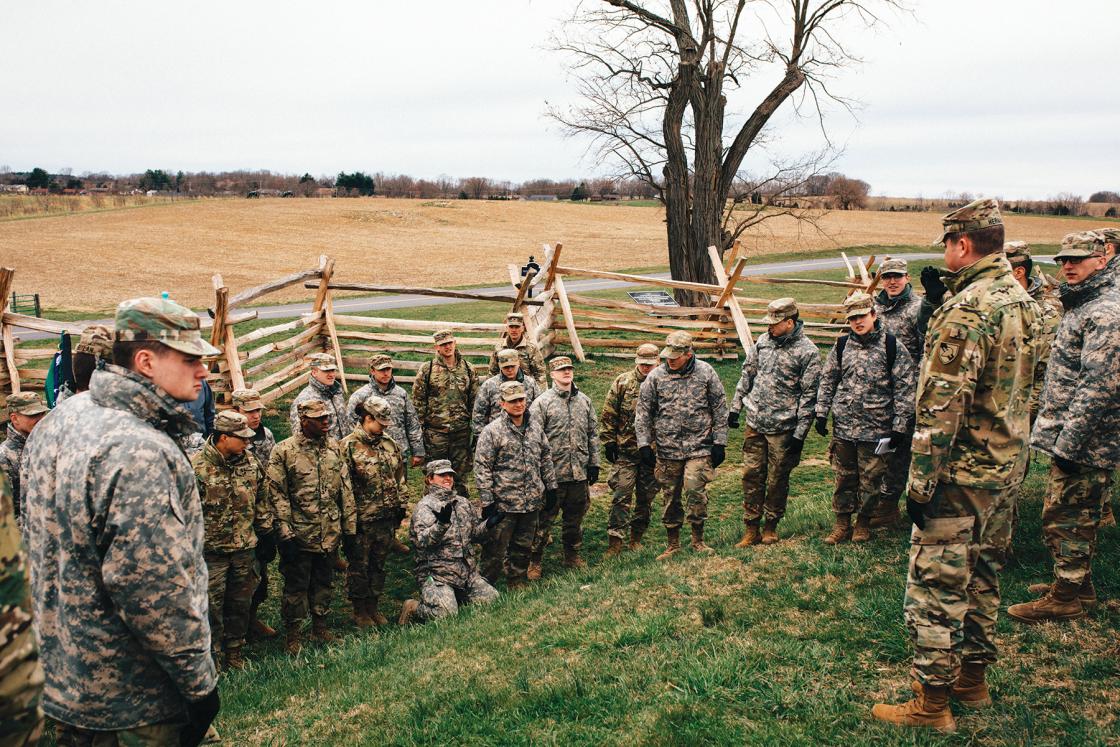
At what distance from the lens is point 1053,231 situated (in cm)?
5275

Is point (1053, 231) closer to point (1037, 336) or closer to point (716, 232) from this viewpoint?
point (716, 232)

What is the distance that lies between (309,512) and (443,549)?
1295 millimetres

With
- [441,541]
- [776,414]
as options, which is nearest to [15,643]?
[441,541]

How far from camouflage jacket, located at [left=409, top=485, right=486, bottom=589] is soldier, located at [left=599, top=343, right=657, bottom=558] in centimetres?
180

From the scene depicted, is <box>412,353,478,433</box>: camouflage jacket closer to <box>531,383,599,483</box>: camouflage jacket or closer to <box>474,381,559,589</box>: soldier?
<box>531,383,599,483</box>: camouflage jacket

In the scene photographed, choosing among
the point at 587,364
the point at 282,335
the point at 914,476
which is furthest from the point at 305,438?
the point at 282,335

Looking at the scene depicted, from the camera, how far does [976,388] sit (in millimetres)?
3916

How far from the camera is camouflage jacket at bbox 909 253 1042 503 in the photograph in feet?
12.6

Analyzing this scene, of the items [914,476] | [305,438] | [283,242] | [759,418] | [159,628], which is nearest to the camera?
[159,628]

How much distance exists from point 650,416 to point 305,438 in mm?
3523

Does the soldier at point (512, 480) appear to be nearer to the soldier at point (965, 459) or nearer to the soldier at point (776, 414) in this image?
the soldier at point (776, 414)

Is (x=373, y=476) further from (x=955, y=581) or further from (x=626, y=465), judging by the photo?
(x=955, y=581)

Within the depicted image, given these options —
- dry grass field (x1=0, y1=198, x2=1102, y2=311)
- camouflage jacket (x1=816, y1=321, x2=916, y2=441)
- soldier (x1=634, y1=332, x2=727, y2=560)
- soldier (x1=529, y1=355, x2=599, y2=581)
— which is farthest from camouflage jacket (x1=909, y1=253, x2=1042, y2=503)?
dry grass field (x1=0, y1=198, x2=1102, y2=311)

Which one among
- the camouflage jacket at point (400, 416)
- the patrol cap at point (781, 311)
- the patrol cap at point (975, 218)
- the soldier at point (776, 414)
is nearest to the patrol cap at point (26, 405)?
the camouflage jacket at point (400, 416)
